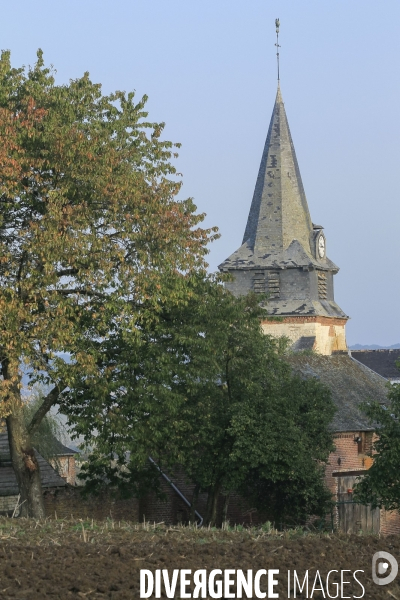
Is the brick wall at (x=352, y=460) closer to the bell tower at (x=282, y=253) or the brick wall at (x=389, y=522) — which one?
the brick wall at (x=389, y=522)

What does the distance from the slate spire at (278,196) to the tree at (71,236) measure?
57183 mm

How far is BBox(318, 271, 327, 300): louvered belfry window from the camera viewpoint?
8709 cm

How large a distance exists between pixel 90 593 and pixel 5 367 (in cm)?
1652

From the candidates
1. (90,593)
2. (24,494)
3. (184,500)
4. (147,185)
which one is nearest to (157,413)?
(24,494)

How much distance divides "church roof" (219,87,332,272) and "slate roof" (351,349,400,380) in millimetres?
24492

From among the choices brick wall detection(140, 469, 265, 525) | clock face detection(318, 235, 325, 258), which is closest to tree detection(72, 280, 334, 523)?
brick wall detection(140, 469, 265, 525)

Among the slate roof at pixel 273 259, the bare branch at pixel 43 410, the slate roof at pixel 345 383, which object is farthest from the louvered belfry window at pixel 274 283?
the bare branch at pixel 43 410

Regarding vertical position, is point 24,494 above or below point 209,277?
below

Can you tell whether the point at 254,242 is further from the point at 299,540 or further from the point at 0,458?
the point at 299,540

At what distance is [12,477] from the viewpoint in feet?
105

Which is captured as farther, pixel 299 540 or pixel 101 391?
pixel 101 391

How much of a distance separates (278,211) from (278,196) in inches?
53.9

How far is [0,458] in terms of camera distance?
32.8m

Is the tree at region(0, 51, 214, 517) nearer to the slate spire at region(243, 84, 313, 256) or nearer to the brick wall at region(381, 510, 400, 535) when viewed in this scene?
the brick wall at region(381, 510, 400, 535)
